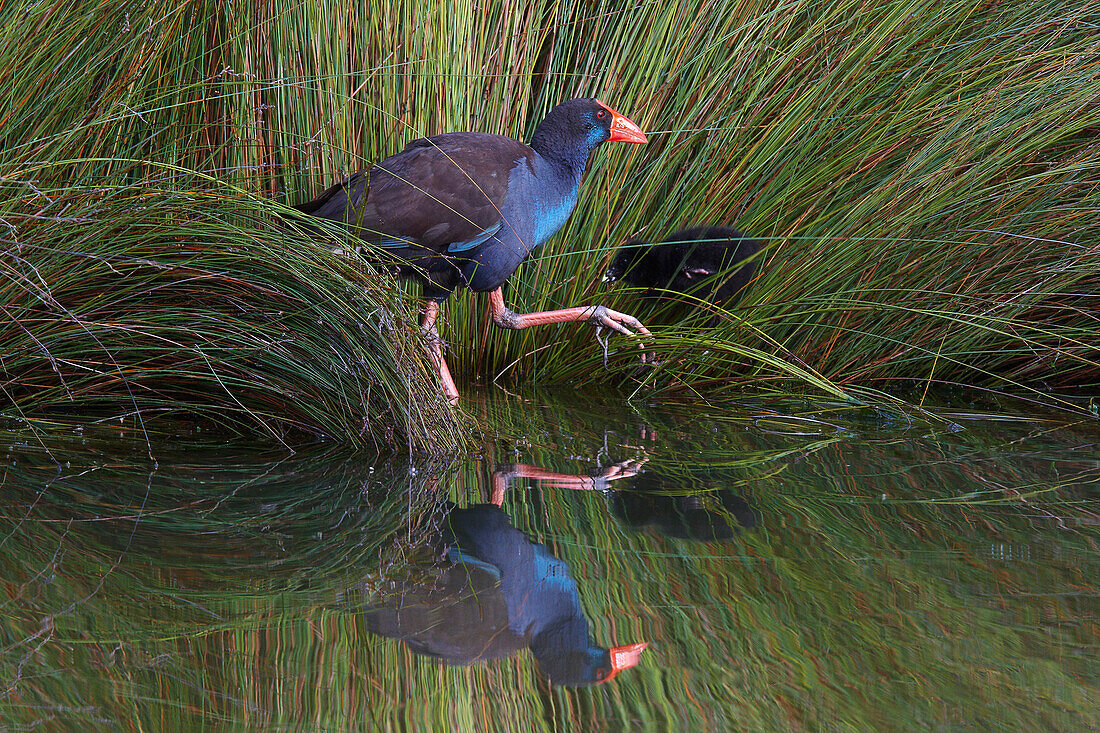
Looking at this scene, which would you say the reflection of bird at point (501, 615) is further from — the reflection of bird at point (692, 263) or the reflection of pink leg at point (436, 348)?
the reflection of bird at point (692, 263)

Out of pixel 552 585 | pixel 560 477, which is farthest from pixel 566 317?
pixel 552 585

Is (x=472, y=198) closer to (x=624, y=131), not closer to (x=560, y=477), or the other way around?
(x=624, y=131)

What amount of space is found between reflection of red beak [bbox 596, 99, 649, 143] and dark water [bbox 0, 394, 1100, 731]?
959 millimetres

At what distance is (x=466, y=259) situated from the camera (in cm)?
252

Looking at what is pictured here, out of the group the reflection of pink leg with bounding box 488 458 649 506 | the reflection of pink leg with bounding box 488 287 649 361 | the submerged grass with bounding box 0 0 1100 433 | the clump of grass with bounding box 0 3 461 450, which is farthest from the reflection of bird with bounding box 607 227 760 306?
the clump of grass with bounding box 0 3 461 450

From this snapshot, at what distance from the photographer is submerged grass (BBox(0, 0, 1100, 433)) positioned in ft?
7.93

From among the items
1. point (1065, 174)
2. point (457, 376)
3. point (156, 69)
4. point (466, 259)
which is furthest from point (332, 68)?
point (1065, 174)

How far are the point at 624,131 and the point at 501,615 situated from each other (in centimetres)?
173

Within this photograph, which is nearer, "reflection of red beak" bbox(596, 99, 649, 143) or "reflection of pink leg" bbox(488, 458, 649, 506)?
"reflection of pink leg" bbox(488, 458, 649, 506)

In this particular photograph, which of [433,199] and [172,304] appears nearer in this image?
[172,304]

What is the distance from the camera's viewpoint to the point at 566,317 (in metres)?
2.93

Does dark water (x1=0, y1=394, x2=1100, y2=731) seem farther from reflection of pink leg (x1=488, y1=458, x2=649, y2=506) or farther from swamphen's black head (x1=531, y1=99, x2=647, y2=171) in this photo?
swamphen's black head (x1=531, y1=99, x2=647, y2=171)

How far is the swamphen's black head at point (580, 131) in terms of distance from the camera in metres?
2.75

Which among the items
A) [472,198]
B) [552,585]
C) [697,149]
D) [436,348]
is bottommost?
[436,348]
